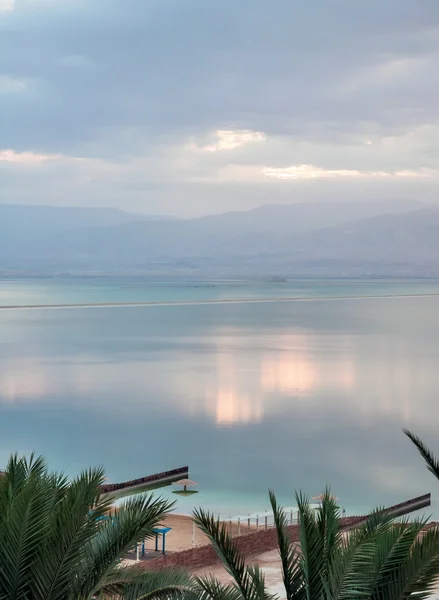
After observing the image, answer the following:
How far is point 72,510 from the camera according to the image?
237 inches

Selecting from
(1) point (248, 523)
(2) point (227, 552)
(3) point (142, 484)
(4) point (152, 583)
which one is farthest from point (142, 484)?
(2) point (227, 552)

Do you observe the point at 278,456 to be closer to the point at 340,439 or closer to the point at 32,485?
the point at 340,439

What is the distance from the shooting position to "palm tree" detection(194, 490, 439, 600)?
588 cm

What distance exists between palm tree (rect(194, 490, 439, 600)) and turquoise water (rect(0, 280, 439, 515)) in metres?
12.6

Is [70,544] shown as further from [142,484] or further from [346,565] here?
[142,484]

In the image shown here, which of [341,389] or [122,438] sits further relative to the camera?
[341,389]

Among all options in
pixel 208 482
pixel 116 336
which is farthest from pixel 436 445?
pixel 116 336

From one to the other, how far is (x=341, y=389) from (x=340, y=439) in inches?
475

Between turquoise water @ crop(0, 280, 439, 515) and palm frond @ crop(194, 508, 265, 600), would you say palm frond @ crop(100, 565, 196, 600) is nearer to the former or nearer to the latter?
palm frond @ crop(194, 508, 265, 600)

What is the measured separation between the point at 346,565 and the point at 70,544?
1759mm

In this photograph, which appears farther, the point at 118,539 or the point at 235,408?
the point at 235,408

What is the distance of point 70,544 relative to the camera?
6.00 m

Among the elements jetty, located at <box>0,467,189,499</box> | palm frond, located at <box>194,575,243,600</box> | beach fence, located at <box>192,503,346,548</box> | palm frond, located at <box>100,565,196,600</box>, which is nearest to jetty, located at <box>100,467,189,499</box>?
jetty, located at <box>0,467,189,499</box>

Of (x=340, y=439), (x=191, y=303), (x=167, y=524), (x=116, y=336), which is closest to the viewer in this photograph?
(x=167, y=524)
